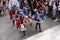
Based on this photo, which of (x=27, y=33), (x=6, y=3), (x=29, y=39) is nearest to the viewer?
(x=29, y=39)

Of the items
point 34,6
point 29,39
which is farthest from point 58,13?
point 29,39

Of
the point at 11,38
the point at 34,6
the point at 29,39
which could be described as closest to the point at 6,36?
the point at 11,38

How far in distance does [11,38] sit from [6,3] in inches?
265

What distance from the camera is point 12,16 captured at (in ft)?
51.5

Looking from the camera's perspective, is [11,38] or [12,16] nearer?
[11,38]

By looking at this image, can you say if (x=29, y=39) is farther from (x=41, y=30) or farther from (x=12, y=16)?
(x=12, y=16)

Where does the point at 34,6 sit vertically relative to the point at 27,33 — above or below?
above

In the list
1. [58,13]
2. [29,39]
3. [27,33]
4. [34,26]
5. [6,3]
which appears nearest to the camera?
[29,39]

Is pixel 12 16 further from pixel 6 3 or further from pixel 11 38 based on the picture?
pixel 6 3

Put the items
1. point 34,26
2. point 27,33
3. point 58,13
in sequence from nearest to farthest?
1. point 27,33
2. point 34,26
3. point 58,13

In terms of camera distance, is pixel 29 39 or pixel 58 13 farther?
pixel 58 13

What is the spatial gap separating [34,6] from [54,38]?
4223 millimetres

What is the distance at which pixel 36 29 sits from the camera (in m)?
14.9

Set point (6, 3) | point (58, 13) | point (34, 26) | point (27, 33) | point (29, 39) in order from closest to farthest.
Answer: point (29, 39) < point (27, 33) < point (34, 26) < point (58, 13) < point (6, 3)
